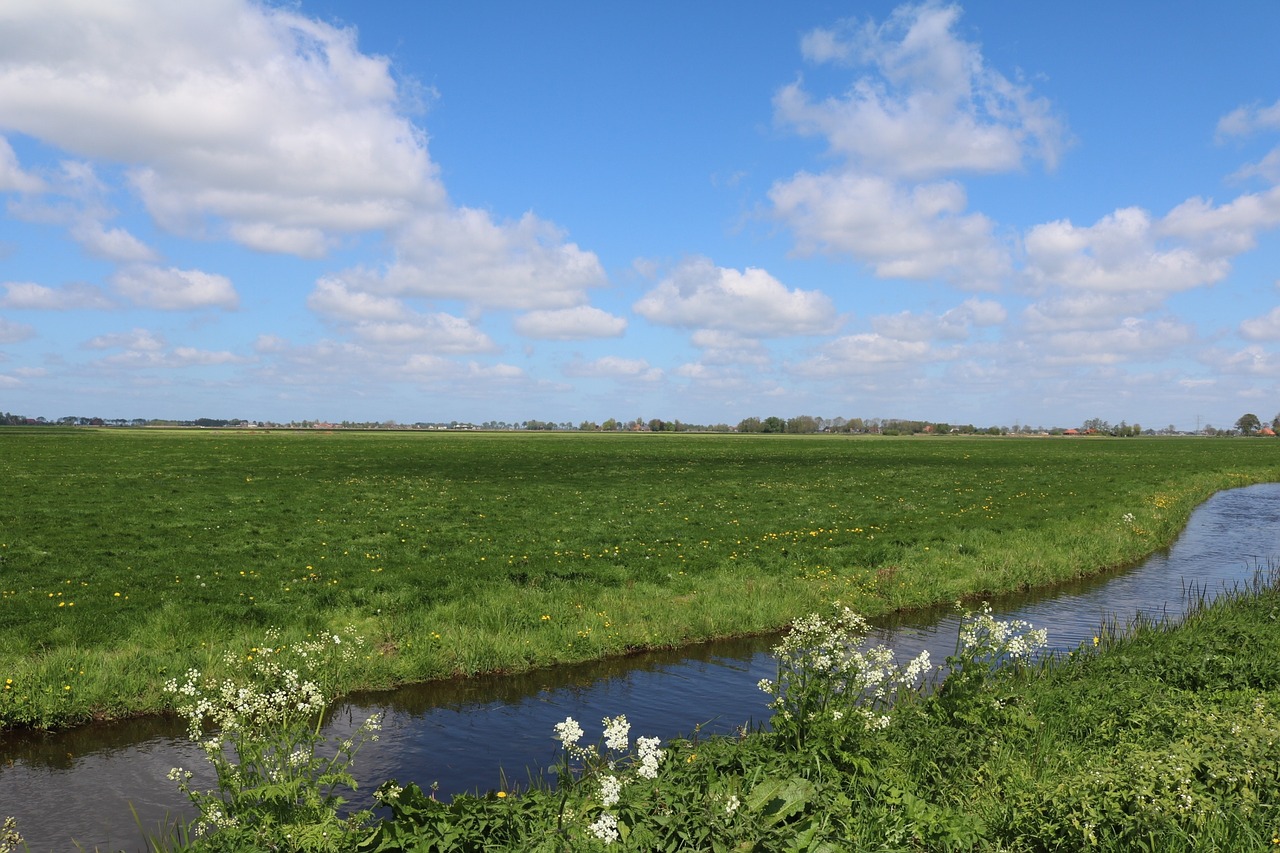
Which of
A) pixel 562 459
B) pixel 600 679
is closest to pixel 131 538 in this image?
pixel 600 679

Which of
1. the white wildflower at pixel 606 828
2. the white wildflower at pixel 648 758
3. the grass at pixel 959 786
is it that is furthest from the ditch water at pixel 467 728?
the white wildflower at pixel 606 828

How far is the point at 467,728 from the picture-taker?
40.8 ft

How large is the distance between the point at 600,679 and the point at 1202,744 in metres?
9.33

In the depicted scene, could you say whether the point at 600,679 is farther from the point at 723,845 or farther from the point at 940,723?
the point at 723,845

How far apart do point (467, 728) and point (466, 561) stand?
9676 mm

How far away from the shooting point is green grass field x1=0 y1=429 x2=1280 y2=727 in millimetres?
15023

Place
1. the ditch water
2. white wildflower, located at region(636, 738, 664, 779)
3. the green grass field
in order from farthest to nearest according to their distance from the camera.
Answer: the green grass field → the ditch water → white wildflower, located at region(636, 738, 664, 779)

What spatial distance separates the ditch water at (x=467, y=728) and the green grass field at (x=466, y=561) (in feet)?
2.27

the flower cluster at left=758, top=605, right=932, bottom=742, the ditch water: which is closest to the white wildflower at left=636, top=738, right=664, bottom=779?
the flower cluster at left=758, top=605, right=932, bottom=742

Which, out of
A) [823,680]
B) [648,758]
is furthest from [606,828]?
[823,680]

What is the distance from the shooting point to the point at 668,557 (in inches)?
907

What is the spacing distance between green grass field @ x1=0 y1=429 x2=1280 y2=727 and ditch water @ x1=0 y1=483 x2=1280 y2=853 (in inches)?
27.2

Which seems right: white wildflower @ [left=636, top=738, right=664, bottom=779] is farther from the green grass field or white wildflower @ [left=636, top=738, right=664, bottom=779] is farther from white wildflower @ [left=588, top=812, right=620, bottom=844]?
the green grass field

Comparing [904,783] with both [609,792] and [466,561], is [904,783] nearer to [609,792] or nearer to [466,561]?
[609,792]
